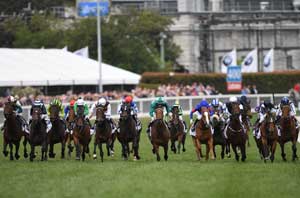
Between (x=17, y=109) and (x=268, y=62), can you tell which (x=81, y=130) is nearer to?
(x=17, y=109)

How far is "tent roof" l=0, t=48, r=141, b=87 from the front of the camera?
4884cm

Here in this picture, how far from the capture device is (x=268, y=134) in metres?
23.8

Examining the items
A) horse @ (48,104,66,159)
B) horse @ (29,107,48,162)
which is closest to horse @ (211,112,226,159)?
horse @ (48,104,66,159)

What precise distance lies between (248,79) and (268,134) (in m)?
37.4

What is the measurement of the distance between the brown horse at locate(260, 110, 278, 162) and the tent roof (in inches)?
995

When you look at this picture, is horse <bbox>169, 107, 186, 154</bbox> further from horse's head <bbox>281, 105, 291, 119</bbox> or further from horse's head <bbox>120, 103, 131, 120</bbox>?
horse's head <bbox>281, 105, 291, 119</bbox>

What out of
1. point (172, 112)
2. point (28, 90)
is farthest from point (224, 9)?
point (172, 112)

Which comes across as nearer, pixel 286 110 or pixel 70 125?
pixel 286 110

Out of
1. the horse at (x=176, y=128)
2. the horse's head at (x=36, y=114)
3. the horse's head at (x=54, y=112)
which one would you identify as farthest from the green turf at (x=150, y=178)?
the horse at (x=176, y=128)

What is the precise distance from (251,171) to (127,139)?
16.4 feet

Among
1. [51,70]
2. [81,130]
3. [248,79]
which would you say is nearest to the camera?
[81,130]

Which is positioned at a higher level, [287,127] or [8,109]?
[8,109]

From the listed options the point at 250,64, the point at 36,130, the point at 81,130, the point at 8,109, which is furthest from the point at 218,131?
the point at 250,64

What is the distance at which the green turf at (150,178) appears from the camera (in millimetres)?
17000
